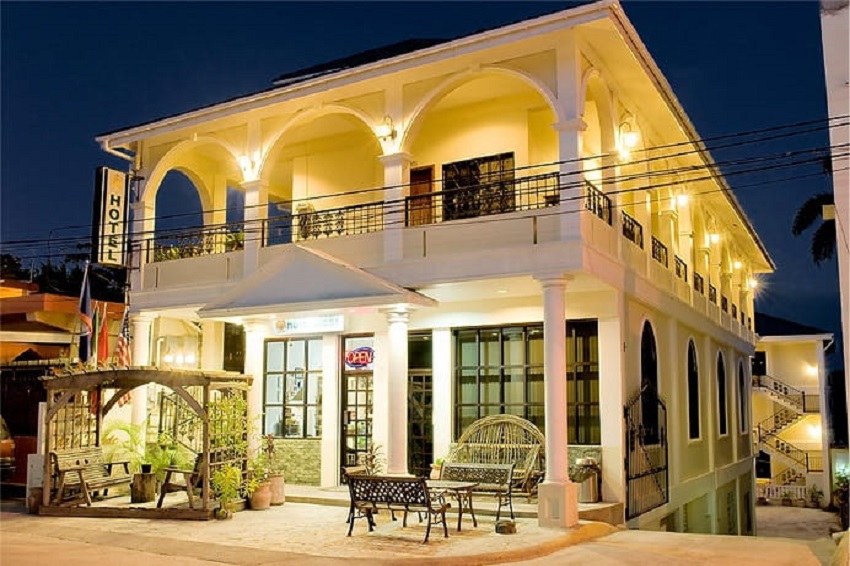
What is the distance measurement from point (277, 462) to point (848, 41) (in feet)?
40.5

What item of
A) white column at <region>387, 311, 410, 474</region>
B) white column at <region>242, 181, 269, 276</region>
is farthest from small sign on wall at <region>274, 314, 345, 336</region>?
white column at <region>387, 311, 410, 474</region>

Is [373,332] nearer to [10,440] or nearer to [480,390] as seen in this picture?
[480,390]

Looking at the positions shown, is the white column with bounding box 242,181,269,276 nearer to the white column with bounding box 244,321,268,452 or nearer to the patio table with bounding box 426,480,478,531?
the white column with bounding box 244,321,268,452

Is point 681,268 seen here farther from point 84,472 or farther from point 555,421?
point 84,472

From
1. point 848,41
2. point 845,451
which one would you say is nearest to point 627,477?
point 848,41

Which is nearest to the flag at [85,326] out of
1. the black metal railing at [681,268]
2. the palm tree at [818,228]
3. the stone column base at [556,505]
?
the stone column base at [556,505]

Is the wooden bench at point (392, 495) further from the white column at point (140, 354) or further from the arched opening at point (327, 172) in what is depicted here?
the white column at point (140, 354)

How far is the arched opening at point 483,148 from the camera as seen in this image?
14969mm

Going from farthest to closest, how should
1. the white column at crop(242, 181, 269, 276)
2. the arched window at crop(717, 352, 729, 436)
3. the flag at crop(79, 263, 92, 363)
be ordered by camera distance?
1. the arched window at crop(717, 352, 729, 436)
2. the flag at crop(79, 263, 92, 363)
3. the white column at crop(242, 181, 269, 276)

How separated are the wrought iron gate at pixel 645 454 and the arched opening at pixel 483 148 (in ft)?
13.4

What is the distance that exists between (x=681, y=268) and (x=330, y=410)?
8767mm

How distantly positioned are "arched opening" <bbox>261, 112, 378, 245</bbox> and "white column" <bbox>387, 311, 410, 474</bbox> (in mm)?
2511

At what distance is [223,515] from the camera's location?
43.5 ft

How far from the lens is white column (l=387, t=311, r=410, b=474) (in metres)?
13.8
